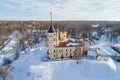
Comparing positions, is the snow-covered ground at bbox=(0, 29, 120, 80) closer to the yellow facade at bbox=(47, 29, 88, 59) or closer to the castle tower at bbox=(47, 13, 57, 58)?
the yellow facade at bbox=(47, 29, 88, 59)

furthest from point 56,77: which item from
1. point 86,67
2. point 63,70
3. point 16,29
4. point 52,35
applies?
point 16,29

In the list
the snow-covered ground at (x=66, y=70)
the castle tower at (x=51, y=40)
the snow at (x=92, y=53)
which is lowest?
the snow-covered ground at (x=66, y=70)

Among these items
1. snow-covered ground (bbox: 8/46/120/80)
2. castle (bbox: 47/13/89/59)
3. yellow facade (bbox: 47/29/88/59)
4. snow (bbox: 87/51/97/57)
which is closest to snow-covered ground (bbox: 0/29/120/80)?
snow-covered ground (bbox: 8/46/120/80)

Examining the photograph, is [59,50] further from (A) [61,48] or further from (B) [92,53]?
(B) [92,53]

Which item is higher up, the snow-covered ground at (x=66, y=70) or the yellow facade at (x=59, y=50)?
the yellow facade at (x=59, y=50)

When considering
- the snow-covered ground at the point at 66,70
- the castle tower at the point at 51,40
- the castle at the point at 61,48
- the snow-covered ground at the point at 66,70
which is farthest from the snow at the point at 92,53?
the castle tower at the point at 51,40

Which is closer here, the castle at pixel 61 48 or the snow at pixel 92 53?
the castle at pixel 61 48

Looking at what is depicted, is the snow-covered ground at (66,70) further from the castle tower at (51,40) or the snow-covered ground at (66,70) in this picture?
the castle tower at (51,40)

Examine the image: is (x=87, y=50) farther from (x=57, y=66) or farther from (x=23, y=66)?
(x=23, y=66)
